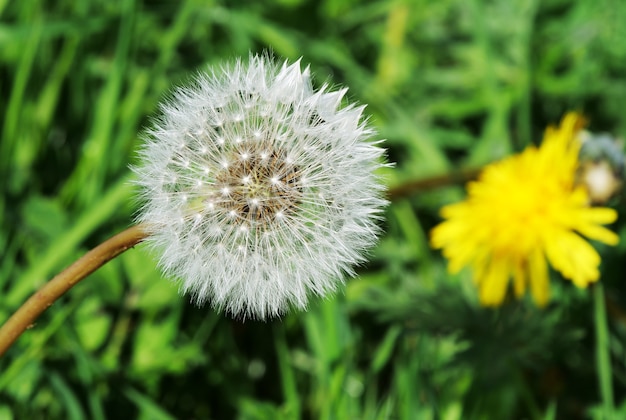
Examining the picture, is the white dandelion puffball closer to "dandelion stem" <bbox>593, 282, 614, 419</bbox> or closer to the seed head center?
the seed head center

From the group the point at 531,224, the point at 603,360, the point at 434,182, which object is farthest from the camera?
the point at 434,182

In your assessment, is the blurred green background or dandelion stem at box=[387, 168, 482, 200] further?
dandelion stem at box=[387, 168, 482, 200]

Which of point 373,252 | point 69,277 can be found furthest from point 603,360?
point 69,277

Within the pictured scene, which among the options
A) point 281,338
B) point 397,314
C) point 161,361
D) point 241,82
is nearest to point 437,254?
point 397,314

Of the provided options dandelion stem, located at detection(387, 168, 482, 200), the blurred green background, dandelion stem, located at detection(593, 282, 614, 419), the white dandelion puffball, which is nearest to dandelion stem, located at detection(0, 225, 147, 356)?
the white dandelion puffball

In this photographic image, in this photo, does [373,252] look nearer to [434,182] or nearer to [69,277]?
[434,182]

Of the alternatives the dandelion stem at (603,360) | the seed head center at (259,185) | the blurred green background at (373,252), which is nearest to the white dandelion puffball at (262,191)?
the seed head center at (259,185)

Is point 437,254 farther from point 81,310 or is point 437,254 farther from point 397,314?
point 81,310
